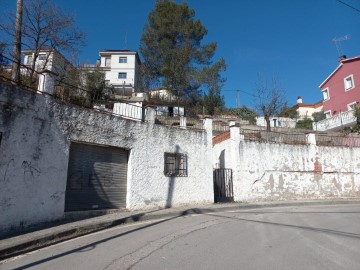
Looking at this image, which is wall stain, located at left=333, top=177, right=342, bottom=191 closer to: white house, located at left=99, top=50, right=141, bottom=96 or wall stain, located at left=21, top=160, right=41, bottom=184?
wall stain, located at left=21, top=160, right=41, bottom=184

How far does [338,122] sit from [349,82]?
600 centimetres

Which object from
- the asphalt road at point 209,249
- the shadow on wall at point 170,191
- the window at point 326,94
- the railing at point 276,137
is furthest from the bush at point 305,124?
the asphalt road at point 209,249

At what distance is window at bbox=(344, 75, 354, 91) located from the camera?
3338 cm

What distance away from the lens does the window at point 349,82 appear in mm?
33378

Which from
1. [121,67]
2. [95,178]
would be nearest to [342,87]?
[95,178]

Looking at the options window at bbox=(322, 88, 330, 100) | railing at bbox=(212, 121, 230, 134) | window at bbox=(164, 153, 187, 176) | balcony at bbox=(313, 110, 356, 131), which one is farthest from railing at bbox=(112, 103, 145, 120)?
window at bbox=(322, 88, 330, 100)

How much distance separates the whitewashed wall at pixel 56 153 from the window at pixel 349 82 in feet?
93.0

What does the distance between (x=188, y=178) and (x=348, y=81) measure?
29597 mm

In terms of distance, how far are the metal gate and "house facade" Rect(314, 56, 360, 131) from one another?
67.5 ft

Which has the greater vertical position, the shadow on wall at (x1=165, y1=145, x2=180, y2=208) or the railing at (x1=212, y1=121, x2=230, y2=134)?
the railing at (x1=212, y1=121, x2=230, y2=134)

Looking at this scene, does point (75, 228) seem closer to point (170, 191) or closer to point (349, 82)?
point (170, 191)

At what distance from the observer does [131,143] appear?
11.8 meters

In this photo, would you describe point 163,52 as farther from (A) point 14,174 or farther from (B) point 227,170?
(A) point 14,174

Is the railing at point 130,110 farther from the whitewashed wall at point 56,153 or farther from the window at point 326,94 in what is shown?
the window at point 326,94
